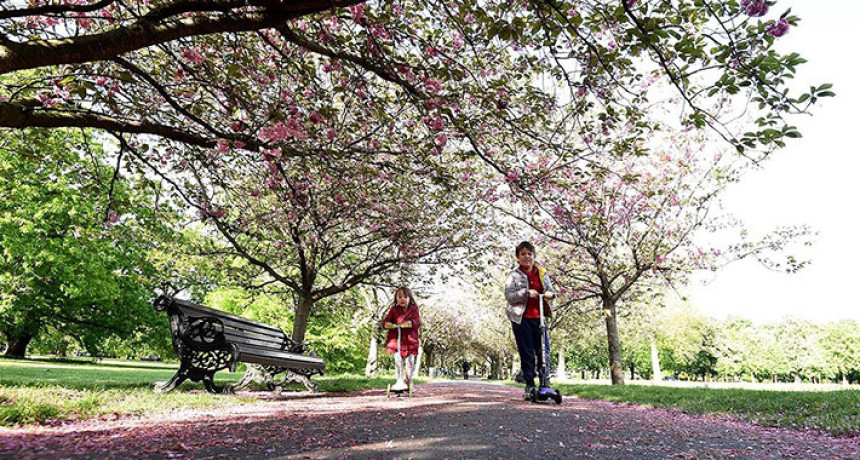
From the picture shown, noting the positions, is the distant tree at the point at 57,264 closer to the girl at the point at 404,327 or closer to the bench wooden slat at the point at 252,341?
the bench wooden slat at the point at 252,341

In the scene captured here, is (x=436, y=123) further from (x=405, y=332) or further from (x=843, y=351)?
(x=843, y=351)

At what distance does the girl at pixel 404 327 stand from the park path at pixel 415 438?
3.93m

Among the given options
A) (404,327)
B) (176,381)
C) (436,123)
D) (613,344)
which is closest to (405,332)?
(404,327)

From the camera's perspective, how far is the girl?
9789 millimetres

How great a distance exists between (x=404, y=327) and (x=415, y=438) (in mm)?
5780

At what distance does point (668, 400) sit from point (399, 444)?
667cm

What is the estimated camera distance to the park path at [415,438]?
11.3 feet

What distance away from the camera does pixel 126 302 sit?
88.5 ft

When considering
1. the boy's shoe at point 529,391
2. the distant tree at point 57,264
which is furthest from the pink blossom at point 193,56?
the distant tree at point 57,264

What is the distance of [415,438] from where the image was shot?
4.04 metres

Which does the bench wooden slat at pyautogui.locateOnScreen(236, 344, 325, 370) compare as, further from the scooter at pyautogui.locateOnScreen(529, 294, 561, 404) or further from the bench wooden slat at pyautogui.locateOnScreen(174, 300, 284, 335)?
the scooter at pyautogui.locateOnScreen(529, 294, 561, 404)

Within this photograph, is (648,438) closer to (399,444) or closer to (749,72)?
(399,444)

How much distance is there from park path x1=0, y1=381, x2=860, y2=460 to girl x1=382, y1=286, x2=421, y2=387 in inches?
155

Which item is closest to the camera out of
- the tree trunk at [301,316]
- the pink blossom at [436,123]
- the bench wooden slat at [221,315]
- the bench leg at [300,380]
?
the pink blossom at [436,123]
